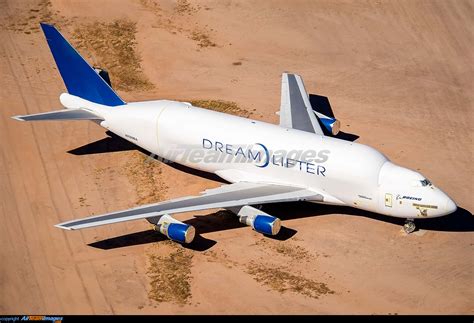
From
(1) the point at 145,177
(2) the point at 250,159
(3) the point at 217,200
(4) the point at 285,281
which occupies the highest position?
(2) the point at 250,159

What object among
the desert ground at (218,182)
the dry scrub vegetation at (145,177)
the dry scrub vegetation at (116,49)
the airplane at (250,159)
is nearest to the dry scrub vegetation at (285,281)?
the desert ground at (218,182)

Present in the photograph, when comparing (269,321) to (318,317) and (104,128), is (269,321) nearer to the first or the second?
(318,317)

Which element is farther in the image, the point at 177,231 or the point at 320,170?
the point at 320,170

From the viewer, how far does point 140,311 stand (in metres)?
43.9

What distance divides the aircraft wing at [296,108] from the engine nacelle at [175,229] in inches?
513

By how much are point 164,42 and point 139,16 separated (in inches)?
203

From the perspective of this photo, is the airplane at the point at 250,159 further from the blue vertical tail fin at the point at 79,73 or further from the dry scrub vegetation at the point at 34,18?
the dry scrub vegetation at the point at 34,18

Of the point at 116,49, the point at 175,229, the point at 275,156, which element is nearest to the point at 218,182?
the point at 275,156

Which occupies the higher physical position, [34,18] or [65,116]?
[34,18]

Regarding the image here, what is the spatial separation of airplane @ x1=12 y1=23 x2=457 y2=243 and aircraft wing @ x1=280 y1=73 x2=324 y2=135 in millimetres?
74

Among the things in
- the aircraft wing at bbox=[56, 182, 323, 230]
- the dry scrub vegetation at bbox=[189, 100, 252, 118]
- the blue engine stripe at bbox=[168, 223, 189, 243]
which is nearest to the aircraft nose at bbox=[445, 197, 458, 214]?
the aircraft wing at bbox=[56, 182, 323, 230]

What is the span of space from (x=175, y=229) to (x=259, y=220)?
194 inches

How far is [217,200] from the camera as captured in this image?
163 feet

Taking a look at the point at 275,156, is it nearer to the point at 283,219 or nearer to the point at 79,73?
the point at 283,219
